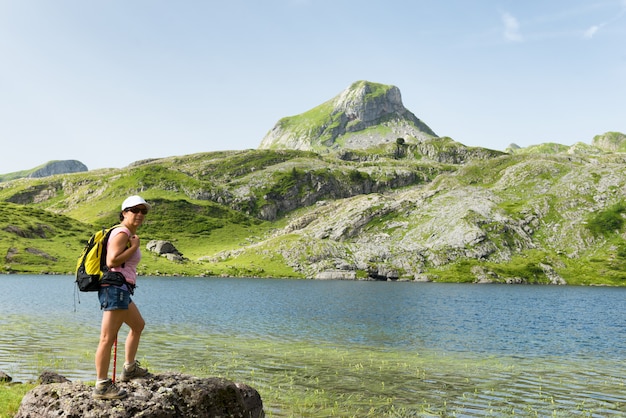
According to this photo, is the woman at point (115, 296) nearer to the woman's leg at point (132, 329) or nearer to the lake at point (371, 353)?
the woman's leg at point (132, 329)

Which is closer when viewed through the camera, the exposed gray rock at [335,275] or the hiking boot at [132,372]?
the hiking boot at [132,372]

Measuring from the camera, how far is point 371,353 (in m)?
39.7

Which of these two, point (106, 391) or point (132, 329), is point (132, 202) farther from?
point (106, 391)

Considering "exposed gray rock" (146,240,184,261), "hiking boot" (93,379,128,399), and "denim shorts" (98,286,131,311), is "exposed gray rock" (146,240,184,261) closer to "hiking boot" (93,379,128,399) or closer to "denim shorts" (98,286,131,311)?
"hiking boot" (93,379,128,399)

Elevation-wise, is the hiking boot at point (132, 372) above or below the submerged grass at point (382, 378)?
above

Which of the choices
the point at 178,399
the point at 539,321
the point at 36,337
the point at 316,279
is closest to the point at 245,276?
the point at 316,279

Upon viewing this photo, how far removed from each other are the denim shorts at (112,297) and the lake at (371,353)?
12467mm

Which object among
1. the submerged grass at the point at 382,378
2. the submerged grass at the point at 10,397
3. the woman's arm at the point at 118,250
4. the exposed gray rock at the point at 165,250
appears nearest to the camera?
the woman's arm at the point at 118,250

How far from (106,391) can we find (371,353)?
103 feet

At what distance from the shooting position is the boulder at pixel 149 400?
37.3 ft

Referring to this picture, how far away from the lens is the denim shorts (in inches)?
451

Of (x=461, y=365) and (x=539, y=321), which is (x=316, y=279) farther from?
(x=461, y=365)

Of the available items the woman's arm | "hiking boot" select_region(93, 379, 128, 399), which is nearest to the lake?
"hiking boot" select_region(93, 379, 128, 399)

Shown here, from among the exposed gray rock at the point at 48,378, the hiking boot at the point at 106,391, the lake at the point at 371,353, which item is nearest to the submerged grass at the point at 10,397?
the exposed gray rock at the point at 48,378
